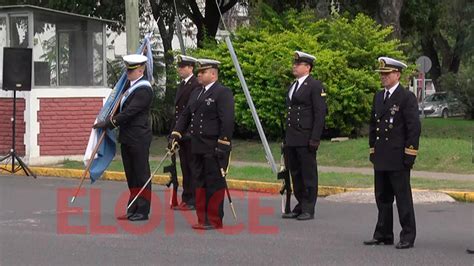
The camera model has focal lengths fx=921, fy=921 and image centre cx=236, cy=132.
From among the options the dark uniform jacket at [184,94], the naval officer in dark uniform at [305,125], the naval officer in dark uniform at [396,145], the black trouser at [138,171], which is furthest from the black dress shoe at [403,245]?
the dark uniform jacket at [184,94]

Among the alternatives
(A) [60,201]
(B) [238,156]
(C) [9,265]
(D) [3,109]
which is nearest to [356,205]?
(A) [60,201]

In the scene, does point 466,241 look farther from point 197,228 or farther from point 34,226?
point 34,226

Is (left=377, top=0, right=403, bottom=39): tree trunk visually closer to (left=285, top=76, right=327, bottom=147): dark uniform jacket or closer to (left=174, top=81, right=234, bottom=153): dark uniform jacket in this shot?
(left=285, top=76, right=327, bottom=147): dark uniform jacket

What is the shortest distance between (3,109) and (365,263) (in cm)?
1250

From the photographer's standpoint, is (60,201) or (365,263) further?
(60,201)

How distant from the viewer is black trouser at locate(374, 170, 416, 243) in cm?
923

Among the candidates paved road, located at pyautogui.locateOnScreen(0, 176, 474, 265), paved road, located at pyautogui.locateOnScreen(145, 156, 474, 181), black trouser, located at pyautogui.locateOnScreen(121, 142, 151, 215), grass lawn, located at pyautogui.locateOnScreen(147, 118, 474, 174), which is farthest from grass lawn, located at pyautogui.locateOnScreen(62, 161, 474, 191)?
black trouser, located at pyautogui.locateOnScreen(121, 142, 151, 215)

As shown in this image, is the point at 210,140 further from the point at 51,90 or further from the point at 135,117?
the point at 51,90

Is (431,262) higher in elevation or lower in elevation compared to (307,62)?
lower

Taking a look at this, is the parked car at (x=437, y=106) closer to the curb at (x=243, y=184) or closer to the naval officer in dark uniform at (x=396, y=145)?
the curb at (x=243, y=184)

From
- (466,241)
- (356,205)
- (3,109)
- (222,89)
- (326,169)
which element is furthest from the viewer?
(3,109)

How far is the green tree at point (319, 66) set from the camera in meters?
20.5

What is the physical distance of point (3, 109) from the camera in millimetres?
19328

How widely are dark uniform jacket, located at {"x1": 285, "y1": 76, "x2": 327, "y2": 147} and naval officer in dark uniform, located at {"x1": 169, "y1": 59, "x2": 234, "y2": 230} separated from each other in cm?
107
